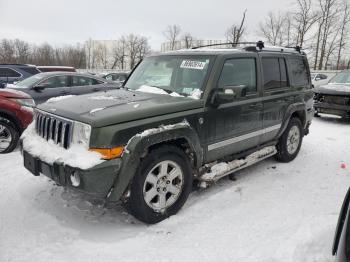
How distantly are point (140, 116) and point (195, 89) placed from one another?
99 cm

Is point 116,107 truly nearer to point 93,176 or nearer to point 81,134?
point 81,134

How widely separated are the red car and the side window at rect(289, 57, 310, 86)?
16.0 ft

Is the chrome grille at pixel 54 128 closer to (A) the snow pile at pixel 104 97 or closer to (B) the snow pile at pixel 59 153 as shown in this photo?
(B) the snow pile at pixel 59 153

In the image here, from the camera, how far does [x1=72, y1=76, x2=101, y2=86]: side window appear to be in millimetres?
9854

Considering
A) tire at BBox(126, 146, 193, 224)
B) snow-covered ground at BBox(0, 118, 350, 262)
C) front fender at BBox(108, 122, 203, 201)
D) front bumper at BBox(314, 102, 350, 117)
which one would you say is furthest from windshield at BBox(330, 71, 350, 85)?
front fender at BBox(108, 122, 203, 201)

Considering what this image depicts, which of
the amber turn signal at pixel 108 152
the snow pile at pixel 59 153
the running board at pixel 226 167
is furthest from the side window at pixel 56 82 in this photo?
the amber turn signal at pixel 108 152

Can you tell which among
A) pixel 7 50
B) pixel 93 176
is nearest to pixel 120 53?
pixel 7 50

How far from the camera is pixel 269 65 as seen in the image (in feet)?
17.7

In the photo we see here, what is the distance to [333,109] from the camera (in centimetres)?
1053

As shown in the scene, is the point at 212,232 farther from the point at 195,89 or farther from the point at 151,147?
the point at 195,89

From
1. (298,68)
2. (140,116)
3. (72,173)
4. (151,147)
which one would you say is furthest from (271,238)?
(298,68)

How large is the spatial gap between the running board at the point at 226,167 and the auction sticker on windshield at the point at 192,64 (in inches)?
50.9

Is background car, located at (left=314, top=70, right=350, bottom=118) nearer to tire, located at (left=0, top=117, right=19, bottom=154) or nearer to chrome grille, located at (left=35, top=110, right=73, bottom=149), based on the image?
tire, located at (left=0, top=117, right=19, bottom=154)

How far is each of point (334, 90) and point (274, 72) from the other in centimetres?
596
